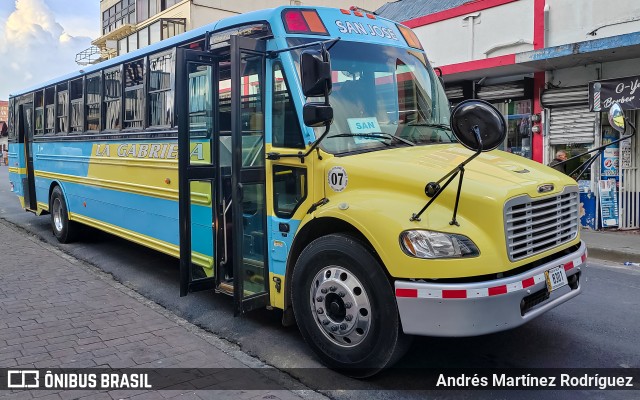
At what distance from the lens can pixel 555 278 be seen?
12.1 ft

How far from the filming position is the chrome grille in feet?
11.2

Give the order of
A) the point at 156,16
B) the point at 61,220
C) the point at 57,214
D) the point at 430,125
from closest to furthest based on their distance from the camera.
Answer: the point at 430,125 → the point at 61,220 → the point at 57,214 → the point at 156,16

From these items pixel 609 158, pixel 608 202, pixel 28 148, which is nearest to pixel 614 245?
pixel 608 202

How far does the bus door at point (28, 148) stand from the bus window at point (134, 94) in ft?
15.5

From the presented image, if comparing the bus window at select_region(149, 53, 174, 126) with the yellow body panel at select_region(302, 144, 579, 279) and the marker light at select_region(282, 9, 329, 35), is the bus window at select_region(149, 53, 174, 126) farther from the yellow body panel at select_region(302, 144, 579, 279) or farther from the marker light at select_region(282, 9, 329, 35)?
the yellow body panel at select_region(302, 144, 579, 279)

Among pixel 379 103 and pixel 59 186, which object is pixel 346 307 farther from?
pixel 59 186

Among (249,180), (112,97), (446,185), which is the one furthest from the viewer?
(112,97)

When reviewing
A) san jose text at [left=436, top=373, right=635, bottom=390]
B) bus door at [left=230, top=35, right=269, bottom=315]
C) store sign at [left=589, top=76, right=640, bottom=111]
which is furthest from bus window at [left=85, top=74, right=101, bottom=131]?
store sign at [left=589, top=76, right=640, bottom=111]

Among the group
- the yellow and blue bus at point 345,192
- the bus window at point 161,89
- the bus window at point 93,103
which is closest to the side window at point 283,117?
the yellow and blue bus at point 345,192

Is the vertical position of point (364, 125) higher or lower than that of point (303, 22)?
lower

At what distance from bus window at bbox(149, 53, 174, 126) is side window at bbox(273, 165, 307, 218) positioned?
210cm

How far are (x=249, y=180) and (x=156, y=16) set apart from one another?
31476 mm

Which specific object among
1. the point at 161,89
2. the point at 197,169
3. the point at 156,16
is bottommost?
the point at 197,169

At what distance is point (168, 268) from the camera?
24.2 ft
